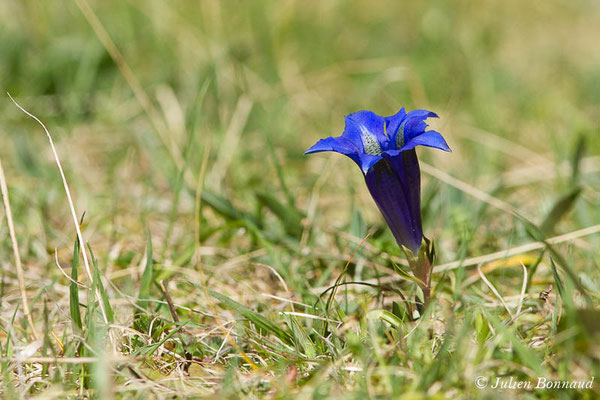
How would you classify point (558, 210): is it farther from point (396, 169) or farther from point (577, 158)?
point (396, 169)

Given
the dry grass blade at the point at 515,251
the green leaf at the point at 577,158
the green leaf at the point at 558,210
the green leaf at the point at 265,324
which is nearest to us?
the green leaf at the point at 265,324

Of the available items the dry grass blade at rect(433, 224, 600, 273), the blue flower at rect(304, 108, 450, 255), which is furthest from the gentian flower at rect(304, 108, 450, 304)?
the dry grass blade at rect(433, 224, 600, 273)

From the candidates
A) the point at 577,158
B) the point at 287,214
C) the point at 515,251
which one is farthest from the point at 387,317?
the point at 577,158

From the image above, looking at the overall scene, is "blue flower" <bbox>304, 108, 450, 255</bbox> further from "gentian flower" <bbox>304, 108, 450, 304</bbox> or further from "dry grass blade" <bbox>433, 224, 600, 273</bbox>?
"dry grass blade" <bbox>433, 224, 600, 273</bbox>

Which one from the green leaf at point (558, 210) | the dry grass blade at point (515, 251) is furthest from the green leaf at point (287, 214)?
the green leaf at point (558, 210)

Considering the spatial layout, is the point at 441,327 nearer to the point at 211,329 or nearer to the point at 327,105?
the point at 211,329

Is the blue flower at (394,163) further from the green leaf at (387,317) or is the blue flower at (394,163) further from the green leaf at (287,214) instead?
the green leaf at (287,214)
